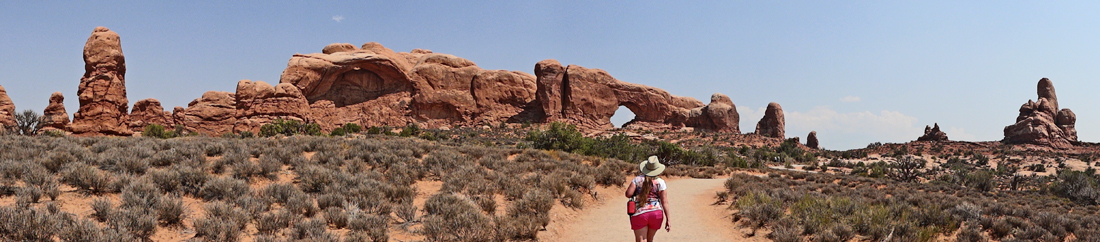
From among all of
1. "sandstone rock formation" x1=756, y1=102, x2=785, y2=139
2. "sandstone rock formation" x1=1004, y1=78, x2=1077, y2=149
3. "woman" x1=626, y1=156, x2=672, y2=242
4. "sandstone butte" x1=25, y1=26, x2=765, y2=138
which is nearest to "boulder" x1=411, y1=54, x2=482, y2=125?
"sandstone butte" x1=25, y1=26, x2=765, y2=138

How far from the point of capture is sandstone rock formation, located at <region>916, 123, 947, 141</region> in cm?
6100

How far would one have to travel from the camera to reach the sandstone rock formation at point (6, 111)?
3722 cm

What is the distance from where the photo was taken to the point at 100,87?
38.8 metres

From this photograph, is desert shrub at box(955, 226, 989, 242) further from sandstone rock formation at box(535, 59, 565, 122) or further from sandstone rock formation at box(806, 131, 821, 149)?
sandstone rock formation at box(806, 131, 821, 149)

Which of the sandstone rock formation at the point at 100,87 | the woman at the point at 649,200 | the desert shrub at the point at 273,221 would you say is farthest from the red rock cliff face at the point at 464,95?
the woman at the point at 649,200

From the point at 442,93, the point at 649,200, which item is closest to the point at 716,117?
the point at 442,93

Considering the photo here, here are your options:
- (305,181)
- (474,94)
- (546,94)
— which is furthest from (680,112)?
(305,181)

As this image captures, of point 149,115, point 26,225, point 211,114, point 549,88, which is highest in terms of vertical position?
point 549,88

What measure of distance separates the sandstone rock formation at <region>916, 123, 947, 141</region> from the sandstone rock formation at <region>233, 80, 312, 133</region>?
73529 mm

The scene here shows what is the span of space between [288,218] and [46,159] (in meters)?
6.53

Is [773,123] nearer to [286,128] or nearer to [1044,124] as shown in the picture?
[1044,124]

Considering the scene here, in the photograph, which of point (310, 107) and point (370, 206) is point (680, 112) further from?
point (370, 206)

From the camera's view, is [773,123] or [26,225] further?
[773,123]

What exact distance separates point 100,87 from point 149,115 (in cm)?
916
